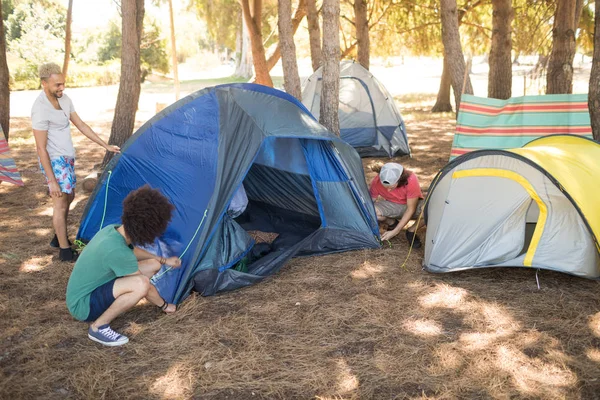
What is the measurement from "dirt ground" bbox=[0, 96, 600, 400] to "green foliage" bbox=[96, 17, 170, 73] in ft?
67.0

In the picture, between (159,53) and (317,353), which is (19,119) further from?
(159,53)

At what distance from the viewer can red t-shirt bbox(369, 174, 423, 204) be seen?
16.1 ft

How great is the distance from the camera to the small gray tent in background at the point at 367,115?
8445mm

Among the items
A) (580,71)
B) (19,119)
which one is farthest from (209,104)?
(580,71)

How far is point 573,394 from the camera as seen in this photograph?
Answer: 105 inches

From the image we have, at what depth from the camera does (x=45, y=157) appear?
4168 mm

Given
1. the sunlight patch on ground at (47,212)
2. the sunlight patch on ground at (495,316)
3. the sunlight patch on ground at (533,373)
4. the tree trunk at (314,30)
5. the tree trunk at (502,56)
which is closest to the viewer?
the sunlight patch on ground at (533,373)

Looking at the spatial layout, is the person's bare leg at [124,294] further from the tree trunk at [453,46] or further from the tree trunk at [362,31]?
the tree trunk at [362,31]

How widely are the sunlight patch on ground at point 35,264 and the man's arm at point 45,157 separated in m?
0.65

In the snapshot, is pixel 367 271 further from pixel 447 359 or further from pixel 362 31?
pixel 362 31

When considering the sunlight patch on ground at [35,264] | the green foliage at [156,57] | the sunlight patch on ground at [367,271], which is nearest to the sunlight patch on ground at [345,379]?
the sunlight patch on ground at [367,271]

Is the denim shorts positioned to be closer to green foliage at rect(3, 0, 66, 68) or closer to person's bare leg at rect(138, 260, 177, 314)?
person's bare leg at rect(138, 260, 177, 314)

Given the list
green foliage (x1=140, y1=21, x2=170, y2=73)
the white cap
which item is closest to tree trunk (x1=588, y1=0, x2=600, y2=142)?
the white cap

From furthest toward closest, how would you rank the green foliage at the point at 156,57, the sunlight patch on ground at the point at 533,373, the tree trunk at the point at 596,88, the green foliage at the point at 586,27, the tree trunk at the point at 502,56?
the green foliage at the point at 156,57
the green foliage at the point at 586,27
the tree trunk at the point at 502,56
the tree trunk at the point at 596,88
the sunlight patch on ground at the point at 533,373
